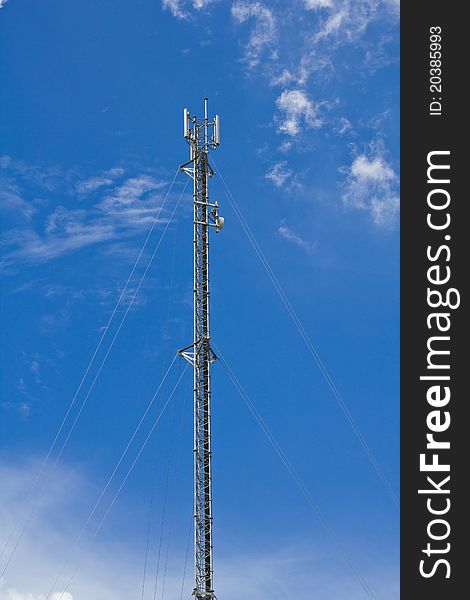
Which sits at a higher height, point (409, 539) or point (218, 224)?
point (218, 224)

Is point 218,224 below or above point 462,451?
above

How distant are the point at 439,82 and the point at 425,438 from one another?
12.9 meters

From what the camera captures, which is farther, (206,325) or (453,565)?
(206,325)

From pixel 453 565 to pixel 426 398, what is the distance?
552cm

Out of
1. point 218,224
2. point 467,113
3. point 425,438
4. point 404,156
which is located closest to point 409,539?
point 425,438

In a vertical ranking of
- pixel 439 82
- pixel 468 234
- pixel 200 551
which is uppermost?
pixel 439 82

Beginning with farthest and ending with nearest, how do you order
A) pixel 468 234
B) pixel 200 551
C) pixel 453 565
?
pixel 200 551
pixel 468 234
pixel 453 565

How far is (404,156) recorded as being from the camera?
1215 inches

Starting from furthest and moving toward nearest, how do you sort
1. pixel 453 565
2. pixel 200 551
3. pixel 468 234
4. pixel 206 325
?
pixel 206 325
pixel 200 551
pixel 468 234
pixel 453 565

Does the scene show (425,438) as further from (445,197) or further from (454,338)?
(445,197)

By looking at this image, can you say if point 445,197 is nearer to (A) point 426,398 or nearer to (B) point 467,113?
(B) point 467,113

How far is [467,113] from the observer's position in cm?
3133

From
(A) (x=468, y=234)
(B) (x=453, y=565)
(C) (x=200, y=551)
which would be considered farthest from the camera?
(C) (x=200, y=551)

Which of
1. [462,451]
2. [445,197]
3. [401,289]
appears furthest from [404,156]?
[462,451]
